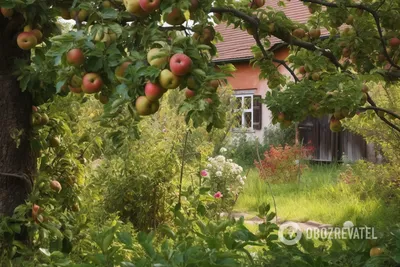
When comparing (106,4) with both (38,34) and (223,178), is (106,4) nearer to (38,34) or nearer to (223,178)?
(38,34)

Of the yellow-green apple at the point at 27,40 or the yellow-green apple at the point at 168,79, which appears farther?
the yellow-green apple at the point at 27,40

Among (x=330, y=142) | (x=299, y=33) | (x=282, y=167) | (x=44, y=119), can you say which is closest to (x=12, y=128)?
(x=44, y=119)

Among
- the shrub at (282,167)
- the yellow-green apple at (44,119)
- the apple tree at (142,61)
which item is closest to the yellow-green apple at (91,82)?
the apple tree at (142,61)

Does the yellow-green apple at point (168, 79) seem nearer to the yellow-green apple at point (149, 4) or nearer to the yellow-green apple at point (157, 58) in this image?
the yellow-green apple at point (157, 58)

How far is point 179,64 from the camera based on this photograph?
5.78 ft

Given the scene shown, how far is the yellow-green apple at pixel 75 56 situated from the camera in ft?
6.30

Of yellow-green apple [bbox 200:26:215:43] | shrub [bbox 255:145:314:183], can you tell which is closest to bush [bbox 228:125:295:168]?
shrub [bbox 255:145:314:183]

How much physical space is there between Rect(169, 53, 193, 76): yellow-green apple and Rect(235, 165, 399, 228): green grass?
4.97 metres

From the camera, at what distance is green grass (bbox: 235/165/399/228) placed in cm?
719

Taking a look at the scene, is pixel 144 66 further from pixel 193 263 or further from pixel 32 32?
pixel 32 32

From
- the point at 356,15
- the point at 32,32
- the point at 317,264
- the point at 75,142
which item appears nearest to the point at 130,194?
the point at 75,142

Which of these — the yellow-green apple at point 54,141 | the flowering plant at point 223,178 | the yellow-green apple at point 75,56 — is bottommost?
the flowering plant at point 223,178

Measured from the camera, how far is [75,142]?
3.78 metres

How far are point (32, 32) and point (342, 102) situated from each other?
163 cm
